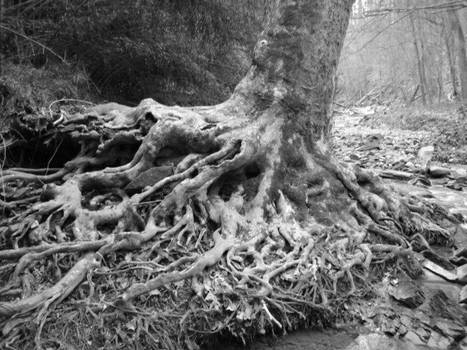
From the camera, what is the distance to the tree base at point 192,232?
3314 mm

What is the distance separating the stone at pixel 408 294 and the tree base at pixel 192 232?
0.21 metres

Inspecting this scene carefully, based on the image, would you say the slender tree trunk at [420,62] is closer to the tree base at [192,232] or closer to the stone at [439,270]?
the tree base at [192,232]

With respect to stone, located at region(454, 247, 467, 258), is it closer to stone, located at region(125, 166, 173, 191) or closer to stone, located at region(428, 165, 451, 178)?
stone, located at region(125, 166, 173, 191)

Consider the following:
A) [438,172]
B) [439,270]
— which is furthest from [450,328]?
[438,172]

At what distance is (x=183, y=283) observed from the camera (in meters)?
3.61

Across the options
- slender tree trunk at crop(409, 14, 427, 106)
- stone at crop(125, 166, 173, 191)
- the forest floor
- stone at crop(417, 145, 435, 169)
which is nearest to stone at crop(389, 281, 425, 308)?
the forest floor

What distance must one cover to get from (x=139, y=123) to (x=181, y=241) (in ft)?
6.04

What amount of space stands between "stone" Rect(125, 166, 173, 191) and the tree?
13 mm

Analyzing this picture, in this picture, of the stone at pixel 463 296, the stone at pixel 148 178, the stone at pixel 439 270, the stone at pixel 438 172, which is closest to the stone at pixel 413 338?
the stone at pixel 463 296

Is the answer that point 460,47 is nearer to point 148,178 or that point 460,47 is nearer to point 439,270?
point 439,270

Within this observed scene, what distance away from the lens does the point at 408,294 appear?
13.4ft

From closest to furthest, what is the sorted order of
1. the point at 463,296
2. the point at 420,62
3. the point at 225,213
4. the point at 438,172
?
the point at 463,296 < the point at 225,213 < the point at 438,172 < the point at 420,62

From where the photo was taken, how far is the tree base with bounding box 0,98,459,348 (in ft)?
10.9

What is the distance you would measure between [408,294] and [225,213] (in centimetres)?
182
